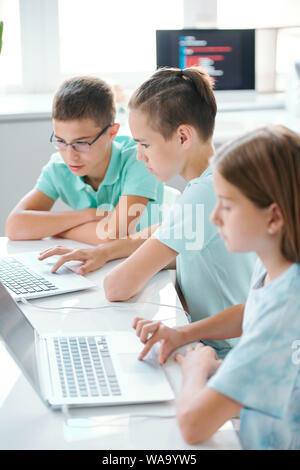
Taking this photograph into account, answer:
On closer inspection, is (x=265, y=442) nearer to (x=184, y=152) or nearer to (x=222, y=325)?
(x=222, y=325)

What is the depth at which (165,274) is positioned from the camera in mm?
1466

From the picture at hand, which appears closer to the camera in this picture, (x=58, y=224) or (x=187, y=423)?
(x=187, y=423)

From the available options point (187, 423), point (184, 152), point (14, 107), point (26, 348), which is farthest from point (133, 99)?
point (14, 107)

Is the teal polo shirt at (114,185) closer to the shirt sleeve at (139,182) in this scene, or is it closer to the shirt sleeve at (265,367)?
the shirt sleeve at (139,182)

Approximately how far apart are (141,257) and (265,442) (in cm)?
51

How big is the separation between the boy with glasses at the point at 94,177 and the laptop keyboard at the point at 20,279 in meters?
0.24

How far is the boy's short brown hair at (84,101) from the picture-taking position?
166 cm

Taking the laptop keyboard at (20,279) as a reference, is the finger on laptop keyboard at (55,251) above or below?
above

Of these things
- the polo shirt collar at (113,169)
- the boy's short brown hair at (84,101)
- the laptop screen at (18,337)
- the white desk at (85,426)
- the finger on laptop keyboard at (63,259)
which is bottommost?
the white desk at (85,426)

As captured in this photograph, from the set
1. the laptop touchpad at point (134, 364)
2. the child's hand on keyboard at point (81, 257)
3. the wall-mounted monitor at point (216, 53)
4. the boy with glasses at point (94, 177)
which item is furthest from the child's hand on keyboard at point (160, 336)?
the wall-mounted monitor at point (216, 53)

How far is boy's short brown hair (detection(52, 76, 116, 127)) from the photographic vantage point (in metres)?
1.66

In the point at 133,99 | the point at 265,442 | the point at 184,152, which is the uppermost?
the point at 133,99

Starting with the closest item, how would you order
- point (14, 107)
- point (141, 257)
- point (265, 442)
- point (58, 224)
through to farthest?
point (265, 442) < point (141, 257) < point (58, 224) < point (14, 107)

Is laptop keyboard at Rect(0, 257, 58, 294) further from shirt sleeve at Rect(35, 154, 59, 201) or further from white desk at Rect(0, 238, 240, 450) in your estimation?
shirt sleeve at Rect(35, 154, 59, 201)
